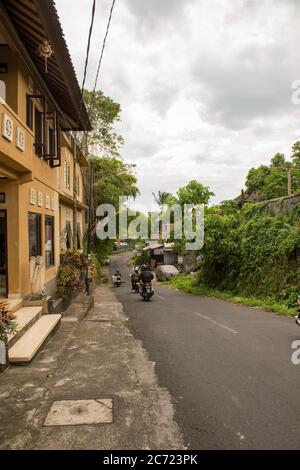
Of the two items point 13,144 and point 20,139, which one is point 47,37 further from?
point 13,144

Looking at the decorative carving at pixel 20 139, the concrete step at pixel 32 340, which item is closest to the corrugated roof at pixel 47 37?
the decorative carving at pixel 20 139

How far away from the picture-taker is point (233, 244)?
19141 mm

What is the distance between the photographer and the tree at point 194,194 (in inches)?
1212

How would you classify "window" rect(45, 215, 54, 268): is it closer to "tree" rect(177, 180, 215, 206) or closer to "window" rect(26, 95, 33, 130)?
"window" rect(26, 95, 33, 130)

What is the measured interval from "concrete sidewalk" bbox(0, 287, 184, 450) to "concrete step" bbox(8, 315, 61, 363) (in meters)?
0.18

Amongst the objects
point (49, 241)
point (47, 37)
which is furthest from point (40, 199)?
point (47, 37)

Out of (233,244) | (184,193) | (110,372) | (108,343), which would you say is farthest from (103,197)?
(110,372)

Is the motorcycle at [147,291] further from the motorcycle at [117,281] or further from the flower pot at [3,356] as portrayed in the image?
the motorcycle at [117,281]

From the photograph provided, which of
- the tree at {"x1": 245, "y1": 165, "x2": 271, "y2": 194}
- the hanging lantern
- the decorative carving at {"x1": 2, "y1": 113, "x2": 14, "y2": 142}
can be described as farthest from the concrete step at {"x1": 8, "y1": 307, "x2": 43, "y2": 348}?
the tree at {"x1": 245, "y1": 165, "x2": 271, "y2": 194}

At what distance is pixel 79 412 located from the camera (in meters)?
4.43

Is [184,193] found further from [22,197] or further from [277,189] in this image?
[22,197]

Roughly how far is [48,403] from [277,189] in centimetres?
3119

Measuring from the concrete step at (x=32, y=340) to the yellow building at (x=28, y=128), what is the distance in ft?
4.00

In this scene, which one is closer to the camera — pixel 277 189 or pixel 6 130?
pixel 6 130
